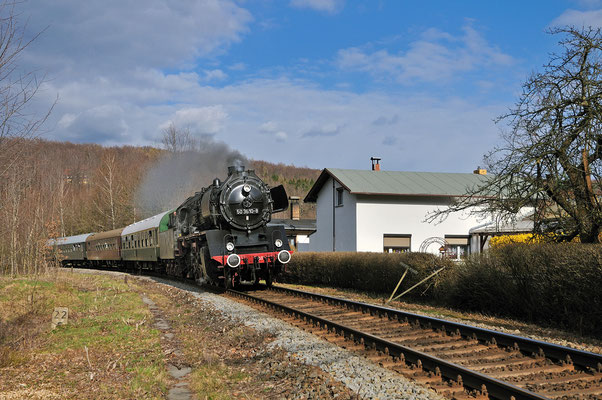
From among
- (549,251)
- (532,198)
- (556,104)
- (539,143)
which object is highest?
(556,104)

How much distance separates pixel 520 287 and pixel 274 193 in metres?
8.62

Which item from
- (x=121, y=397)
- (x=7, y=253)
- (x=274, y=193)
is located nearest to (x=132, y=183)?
(x=7, y=253)

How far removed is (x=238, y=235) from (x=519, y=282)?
26.1 ft

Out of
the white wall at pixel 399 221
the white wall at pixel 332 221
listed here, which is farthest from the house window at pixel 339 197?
the white wall at pixel 399 221

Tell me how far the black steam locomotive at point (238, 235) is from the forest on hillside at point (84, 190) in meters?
3.73

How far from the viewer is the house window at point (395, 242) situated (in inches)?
1220

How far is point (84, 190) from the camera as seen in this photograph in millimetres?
57875

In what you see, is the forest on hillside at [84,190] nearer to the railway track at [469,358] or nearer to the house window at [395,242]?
the railway track at [469,358]

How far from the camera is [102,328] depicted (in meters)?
9.92

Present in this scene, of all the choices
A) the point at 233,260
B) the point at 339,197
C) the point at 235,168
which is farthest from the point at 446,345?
the point at 339,197

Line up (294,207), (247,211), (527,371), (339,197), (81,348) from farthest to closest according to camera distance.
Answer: (294,207), (339,197), (247,211), (81,348), (527,371)

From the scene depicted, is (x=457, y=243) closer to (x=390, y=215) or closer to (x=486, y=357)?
(x=390, y=215)

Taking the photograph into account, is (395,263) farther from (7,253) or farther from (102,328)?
(7,253)

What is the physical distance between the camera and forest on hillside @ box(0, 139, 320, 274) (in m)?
18.2
